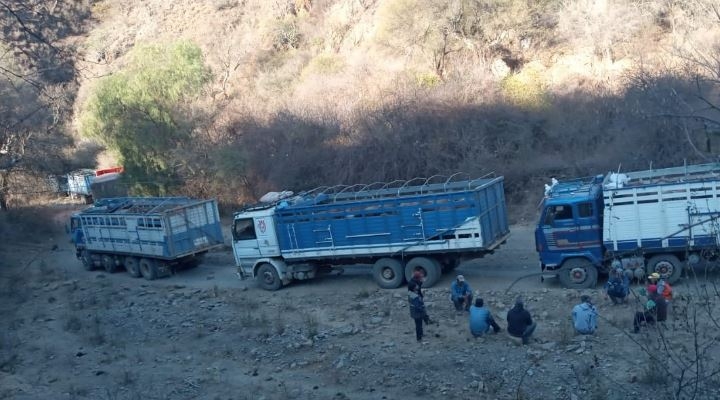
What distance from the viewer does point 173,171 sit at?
34375mm

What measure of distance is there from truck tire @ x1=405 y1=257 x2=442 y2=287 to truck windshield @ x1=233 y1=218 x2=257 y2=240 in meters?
4.50

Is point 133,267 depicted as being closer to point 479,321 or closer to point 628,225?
point 479,321

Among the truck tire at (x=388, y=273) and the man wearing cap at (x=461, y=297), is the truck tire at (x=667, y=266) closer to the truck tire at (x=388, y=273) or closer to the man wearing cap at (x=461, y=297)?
the man wearing cap at (x=461, y=297)

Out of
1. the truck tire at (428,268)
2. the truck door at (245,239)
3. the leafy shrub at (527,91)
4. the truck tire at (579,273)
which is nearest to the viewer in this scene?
the truck tire at (579,273)

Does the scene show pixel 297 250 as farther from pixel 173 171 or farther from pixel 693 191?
pixel 173 171

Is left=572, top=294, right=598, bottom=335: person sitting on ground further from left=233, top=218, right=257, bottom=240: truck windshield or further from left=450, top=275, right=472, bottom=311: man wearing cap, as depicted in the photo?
left=233, top=218, right=257, bottom=240: truck windshield

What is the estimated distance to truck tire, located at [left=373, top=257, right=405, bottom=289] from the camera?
664 inches

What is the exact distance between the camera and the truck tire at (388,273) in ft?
55.3

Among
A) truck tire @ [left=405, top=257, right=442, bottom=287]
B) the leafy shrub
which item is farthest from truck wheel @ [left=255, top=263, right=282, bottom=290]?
the leafy shrub

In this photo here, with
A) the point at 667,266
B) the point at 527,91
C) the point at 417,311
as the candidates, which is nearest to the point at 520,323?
the point at 417,311

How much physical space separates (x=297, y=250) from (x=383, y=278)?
2.42m

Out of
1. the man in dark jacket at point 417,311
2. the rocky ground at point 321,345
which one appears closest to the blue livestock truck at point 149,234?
the rocky ground at point 321,345

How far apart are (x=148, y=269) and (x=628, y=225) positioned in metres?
14.4

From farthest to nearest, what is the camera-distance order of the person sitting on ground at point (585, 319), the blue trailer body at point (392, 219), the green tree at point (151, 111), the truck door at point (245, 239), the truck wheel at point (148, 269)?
the green tree at point (151, 111) → the truck wheel at point (148, 269) → the truck door at point (245, 239) → the blue trailer body at point (392, 219) → the person sitting on ground at point (585, 319)
